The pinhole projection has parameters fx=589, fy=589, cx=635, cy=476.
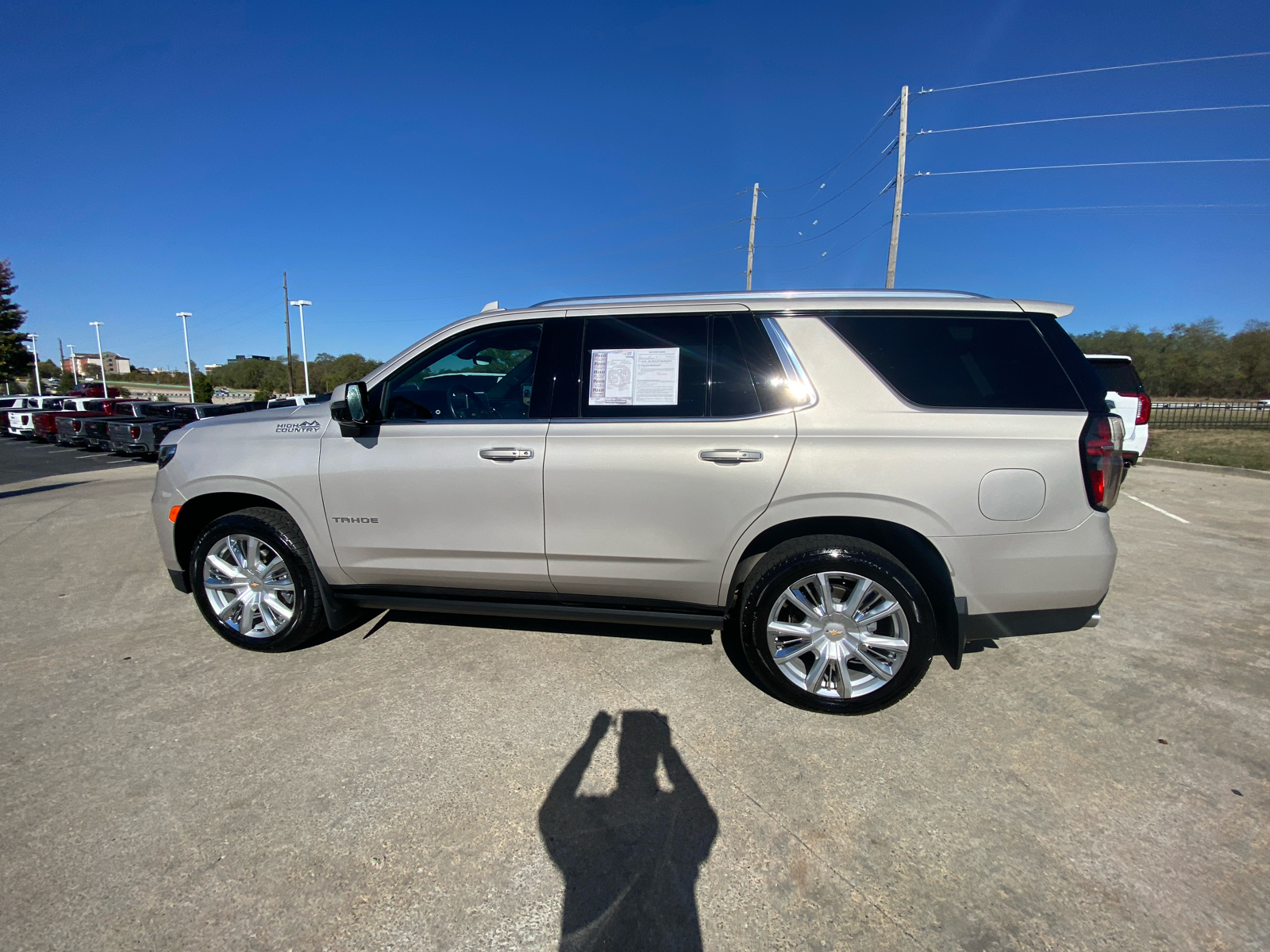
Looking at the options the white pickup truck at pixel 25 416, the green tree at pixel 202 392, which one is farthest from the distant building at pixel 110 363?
the white pickup truck at pixel 25 416

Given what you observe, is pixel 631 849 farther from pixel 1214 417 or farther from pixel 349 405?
pixel 1214 417

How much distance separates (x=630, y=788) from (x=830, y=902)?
810 millimetres

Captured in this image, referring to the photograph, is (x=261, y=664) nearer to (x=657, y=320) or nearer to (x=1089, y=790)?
(x=657, y=320)

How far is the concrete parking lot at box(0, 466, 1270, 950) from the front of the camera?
1787mm

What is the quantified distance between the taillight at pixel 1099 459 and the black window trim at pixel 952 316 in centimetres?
9

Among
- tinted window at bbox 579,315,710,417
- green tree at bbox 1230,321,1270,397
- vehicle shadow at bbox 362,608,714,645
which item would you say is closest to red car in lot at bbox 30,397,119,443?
Result: vehicle shadow at bbox 362,608,714,645

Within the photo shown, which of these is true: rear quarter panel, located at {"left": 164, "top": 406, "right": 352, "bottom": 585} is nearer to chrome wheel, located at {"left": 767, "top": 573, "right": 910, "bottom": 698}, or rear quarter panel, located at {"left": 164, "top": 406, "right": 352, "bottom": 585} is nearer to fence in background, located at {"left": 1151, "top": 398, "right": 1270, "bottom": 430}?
chrome wheel, located at {"left": 767, "top": 573, "right": 910, "bottom": 698}

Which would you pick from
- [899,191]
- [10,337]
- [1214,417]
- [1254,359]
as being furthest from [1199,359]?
[10,337]

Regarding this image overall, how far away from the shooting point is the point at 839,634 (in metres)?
2.80

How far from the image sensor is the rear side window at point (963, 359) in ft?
8.86

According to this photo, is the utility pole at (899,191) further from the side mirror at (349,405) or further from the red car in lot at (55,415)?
the red car in lot at (55,415)

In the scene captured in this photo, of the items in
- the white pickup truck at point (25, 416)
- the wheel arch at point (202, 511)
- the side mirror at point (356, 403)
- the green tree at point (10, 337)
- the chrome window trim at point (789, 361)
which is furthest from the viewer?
the green tree at point (10, 337)

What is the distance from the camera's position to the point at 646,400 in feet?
9.83

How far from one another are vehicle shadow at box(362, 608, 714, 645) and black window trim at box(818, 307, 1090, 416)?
183 centimetres
